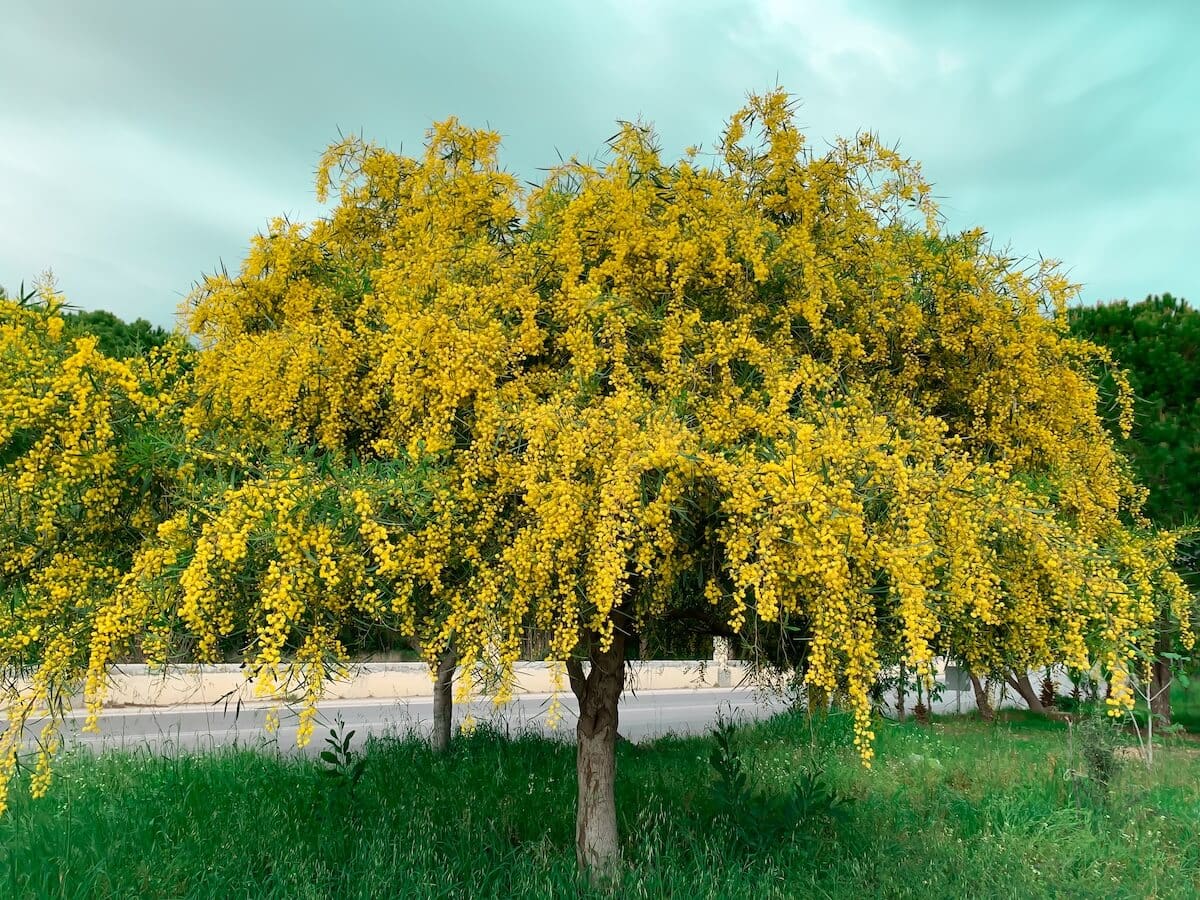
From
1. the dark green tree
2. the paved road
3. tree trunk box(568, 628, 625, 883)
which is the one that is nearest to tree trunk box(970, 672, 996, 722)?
the dark green tree

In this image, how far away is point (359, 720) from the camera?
1612 centimetres

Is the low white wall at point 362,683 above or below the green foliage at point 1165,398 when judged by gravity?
below

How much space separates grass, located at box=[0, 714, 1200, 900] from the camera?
19.7ft

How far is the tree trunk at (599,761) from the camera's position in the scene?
21.0ft

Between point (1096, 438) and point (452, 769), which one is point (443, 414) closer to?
point (1096, 438)

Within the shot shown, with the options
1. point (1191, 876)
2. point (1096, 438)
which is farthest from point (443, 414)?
point (1191, 876)

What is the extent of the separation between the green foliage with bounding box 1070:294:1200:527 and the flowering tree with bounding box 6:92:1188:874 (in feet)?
26.9

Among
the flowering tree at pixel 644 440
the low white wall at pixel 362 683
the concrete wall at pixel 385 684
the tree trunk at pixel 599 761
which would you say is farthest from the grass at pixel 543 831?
the low white wall at pixel 362 683

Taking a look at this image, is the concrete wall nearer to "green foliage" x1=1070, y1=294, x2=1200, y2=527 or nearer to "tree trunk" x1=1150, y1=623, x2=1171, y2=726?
"tree trunk" x1=1150, y1=623, x2=1171, y2=726

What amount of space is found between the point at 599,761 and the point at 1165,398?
1179 cm

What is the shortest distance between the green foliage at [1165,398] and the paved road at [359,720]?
23.1 ft

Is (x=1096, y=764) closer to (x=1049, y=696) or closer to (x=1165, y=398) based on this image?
(x=1165, y=398)

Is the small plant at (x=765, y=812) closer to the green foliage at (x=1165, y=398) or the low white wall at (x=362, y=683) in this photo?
the low white wall at (x=362, y=683)

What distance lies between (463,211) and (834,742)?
952 cm
